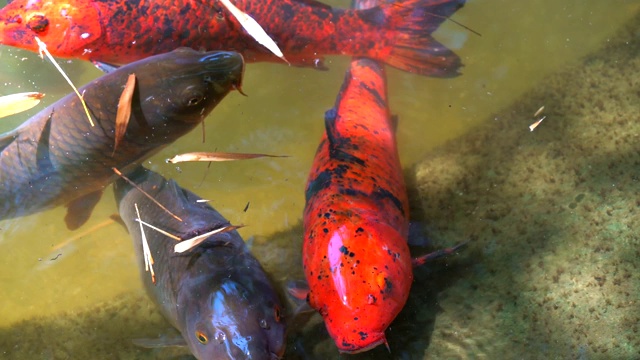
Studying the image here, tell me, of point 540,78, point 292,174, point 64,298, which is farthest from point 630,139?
point 64,298

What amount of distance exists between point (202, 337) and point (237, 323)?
22 cm

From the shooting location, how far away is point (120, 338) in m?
3.28

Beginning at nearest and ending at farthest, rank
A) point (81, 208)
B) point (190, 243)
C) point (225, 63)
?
point (190, 243), point (225, 63), point (81, 208)

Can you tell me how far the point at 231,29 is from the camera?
3.79 meters

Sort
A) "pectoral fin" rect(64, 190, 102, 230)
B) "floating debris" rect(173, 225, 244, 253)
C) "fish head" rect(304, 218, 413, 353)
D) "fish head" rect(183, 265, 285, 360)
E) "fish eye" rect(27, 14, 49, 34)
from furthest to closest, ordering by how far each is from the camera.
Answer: "pectoral fin" rect(64, 190, 102, 230) → "fish eye" rect(27, 14, 49, 34) → "floating debris" rect(173, 225, 244, 253) → "fish head" rect(183, 265, 285, 360) → "fish head" rect(304, 218, 413, 353)

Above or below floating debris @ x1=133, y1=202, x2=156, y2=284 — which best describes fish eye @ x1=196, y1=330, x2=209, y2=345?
above

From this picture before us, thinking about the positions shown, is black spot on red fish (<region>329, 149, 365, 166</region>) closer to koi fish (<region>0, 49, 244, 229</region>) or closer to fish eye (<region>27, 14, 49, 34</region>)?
koi fish (<region>0, 49, 244, 229</region>)

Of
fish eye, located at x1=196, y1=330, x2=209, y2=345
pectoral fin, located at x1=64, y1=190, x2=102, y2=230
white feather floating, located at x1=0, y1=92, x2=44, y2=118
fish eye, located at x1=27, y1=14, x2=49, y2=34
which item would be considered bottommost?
pectoral fin, located at x1=64, y1=190, x2=102, y2=230

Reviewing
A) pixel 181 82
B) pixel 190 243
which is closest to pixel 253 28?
pixel 181 82

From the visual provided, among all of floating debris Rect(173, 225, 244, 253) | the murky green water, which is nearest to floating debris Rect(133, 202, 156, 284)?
floating debris Rect(173, 225, 244, 253)

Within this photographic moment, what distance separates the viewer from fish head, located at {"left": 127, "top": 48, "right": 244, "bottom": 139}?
9.95 feet

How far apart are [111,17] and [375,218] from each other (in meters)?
2.29

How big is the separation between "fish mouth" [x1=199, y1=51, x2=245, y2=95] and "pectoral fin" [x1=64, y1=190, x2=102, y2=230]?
1410 mm

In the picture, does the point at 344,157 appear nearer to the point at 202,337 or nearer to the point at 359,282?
the point at 359,282
